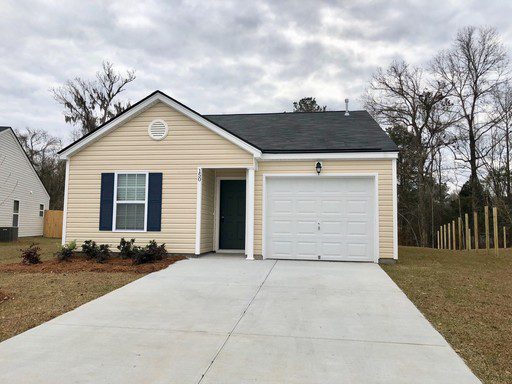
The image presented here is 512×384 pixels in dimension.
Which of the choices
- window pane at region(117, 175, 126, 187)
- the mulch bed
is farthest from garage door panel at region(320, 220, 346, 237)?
window pane at region(117, 175, 126, 187)

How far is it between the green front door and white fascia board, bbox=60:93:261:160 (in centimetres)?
174

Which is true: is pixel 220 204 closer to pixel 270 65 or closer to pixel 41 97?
pixel 270 65

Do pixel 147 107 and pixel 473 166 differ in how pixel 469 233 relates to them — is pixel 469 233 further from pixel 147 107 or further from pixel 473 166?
pixel 147 107

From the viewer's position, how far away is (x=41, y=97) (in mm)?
27203

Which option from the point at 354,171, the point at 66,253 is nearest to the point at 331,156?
the point at 354,171

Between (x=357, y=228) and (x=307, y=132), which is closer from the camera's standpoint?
(x=357, y=228)

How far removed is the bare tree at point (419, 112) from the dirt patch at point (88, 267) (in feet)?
71.5

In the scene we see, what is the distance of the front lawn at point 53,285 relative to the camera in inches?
200

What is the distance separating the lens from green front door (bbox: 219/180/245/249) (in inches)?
454

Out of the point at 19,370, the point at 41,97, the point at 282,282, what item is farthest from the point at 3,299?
the point at 41,97

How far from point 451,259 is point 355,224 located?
4.06 meters

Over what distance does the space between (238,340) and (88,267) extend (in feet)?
19.2

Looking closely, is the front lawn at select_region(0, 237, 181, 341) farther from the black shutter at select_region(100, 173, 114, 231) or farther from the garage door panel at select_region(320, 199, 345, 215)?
the garage door panel at select_region(320, 199, 345, 215)

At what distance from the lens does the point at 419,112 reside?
2683 centimetres
